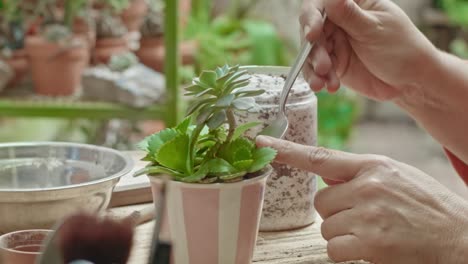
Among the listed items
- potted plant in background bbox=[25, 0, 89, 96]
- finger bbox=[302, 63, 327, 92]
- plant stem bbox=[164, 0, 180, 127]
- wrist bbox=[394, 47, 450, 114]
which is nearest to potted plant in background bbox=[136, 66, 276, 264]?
finger bbox=[302, 63, 327, 92]

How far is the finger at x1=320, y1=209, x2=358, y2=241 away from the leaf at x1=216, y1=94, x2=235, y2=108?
0.18 meters

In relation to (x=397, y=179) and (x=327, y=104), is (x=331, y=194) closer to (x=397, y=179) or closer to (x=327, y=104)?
(x=397, y=179)

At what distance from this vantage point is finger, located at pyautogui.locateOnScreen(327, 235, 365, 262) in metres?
0.83

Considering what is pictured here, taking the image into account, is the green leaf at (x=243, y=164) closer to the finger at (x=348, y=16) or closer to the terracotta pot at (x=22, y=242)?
the terracotta pot at (x=22, y=242)

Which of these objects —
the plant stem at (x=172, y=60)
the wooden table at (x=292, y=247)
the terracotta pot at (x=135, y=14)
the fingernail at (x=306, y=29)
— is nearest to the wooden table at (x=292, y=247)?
the wooden table at (x=292, y=247)

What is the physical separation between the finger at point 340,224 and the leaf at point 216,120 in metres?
0.17

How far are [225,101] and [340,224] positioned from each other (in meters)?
0.19

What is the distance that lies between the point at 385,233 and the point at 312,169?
0.10 meters

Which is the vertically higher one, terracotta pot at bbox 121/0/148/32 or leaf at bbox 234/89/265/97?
leaf at bbox 234/89/265/97

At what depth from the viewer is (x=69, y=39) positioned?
91.8 inches

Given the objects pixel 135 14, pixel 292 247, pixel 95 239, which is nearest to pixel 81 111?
pixel 135 14

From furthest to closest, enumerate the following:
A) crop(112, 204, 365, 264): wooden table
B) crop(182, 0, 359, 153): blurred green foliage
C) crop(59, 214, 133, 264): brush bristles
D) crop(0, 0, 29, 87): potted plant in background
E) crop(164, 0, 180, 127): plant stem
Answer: crop(182, 0, 359, 153): blurred green foliage, crop(0, 0, 29, 87): potted plant in background, crop(164, 0, 180, 127): plant stem, crop(112, 204, 365, 264): wooden table, crop(59, 214, 133, 264): brush bristles

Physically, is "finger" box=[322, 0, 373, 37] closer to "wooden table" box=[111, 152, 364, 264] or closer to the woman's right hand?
the woman's right hand

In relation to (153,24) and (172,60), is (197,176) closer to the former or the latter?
(172,60)
